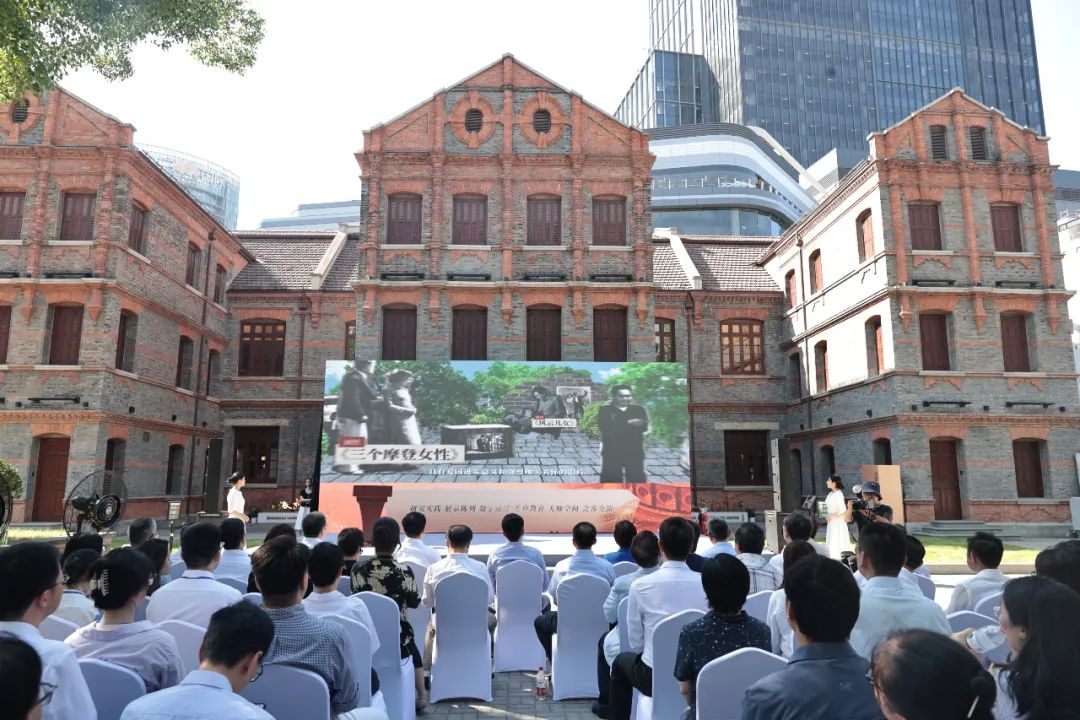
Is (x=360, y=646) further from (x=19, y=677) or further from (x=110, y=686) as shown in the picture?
(x=19, y=677)

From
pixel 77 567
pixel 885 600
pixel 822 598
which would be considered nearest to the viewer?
pixel 822 598

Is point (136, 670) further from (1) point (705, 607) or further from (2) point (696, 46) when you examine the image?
(2) point (696, 46)

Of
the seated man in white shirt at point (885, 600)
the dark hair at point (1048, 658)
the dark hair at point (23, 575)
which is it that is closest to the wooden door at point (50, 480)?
the dark hair at point (23, 575)

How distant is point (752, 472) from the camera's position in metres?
24.2

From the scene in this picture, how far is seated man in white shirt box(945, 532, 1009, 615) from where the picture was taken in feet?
15.4

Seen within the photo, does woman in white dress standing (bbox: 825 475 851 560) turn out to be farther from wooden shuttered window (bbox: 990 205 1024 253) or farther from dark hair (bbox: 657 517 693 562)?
wooden shuttered window (bbox: 990 205 1024 253)

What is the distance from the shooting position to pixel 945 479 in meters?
19.1

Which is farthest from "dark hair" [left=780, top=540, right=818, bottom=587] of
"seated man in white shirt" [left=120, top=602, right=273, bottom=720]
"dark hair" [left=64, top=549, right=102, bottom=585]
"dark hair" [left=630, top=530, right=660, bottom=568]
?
"dark hair" [left=64, top=549, right=102, bottom=585]

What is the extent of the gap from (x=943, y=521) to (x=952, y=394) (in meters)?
3.52

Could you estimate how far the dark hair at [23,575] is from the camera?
9.12 ft

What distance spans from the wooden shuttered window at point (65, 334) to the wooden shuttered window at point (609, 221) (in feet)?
47.2

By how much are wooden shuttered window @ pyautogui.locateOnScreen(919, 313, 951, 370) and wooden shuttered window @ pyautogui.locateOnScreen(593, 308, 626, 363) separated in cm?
852

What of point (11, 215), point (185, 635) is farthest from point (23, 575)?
point (11, 215)

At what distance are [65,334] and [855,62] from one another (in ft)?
293
